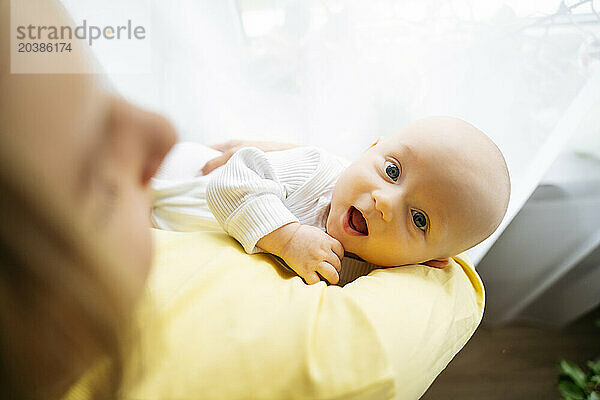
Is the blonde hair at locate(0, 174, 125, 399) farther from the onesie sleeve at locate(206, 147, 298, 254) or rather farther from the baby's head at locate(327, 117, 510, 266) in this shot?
the baby's head at locate(327, 117, 510, 266)

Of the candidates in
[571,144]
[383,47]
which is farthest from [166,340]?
[571,144]

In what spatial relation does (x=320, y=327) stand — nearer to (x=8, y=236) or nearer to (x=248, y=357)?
(x=248, y=357)

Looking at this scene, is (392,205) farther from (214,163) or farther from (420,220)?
(214,163)

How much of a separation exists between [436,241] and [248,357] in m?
0.41

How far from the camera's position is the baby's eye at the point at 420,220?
0.93 m

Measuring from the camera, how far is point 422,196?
2.99ft

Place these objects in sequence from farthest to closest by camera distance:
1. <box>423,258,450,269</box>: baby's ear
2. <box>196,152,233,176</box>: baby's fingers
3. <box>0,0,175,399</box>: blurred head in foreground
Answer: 1. <box>196,152,233,176</box>: baby's fingers
2. <box>423,258,450,269</box>: baby's ear
3. <box>0,0,175,399</box>: blurred head in foreground

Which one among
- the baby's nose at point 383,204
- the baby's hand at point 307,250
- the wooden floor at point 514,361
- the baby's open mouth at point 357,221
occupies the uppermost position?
the baby's nose at point 383,204

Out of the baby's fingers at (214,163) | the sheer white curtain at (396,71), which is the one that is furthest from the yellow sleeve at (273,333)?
the sheer white curtain at (396,71)

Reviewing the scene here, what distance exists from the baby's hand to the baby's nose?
10cm

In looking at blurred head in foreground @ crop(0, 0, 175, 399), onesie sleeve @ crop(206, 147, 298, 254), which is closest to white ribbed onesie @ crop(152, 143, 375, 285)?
onesie sleeve @ crop(206, 147, 298, 254)

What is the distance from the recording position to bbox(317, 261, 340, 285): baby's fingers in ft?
2.92

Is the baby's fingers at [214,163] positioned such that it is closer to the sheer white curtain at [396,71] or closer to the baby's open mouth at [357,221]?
the sheer white curtain at [396,71]

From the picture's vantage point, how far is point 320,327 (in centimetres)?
73
